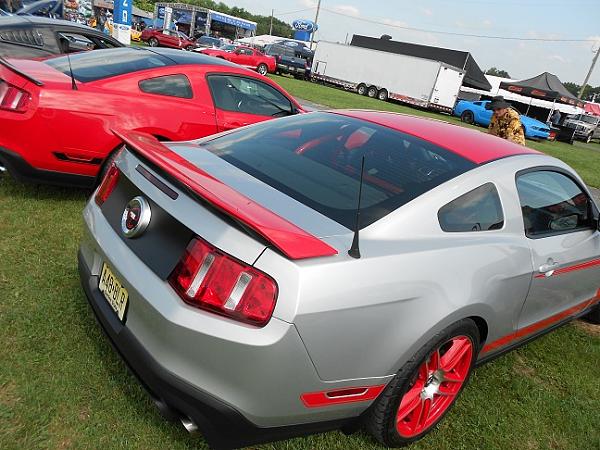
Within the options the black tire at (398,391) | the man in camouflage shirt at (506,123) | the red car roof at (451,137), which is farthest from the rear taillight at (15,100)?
the man in camouflage shirt at (506,123)

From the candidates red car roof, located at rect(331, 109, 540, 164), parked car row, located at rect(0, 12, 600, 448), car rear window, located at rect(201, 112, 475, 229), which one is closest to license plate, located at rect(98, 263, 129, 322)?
parked car row, located at rect(0, 12, 600, 448)

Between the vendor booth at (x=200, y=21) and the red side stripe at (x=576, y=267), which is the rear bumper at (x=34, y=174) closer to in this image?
the red side stripe at (x=576, y=267)

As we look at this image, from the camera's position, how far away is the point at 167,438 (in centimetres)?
200

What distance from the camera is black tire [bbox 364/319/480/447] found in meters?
1.94

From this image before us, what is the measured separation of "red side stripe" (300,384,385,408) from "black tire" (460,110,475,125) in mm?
25417

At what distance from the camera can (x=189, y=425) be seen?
5.75 ft

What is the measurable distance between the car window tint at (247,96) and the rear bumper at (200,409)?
10.4ft

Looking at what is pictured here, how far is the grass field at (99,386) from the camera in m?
1.98

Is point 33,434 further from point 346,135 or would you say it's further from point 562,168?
point 562,168

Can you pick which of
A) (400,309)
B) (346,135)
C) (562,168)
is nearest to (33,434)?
(400,309)

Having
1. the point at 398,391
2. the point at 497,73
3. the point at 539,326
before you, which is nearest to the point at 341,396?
the point at 398,391

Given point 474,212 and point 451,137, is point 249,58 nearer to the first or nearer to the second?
point 451,137

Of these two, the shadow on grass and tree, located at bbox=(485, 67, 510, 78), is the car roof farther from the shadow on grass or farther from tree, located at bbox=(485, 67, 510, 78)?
tree, located at bbox=(485, 67, 510, 78)

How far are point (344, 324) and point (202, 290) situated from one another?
51 cm
